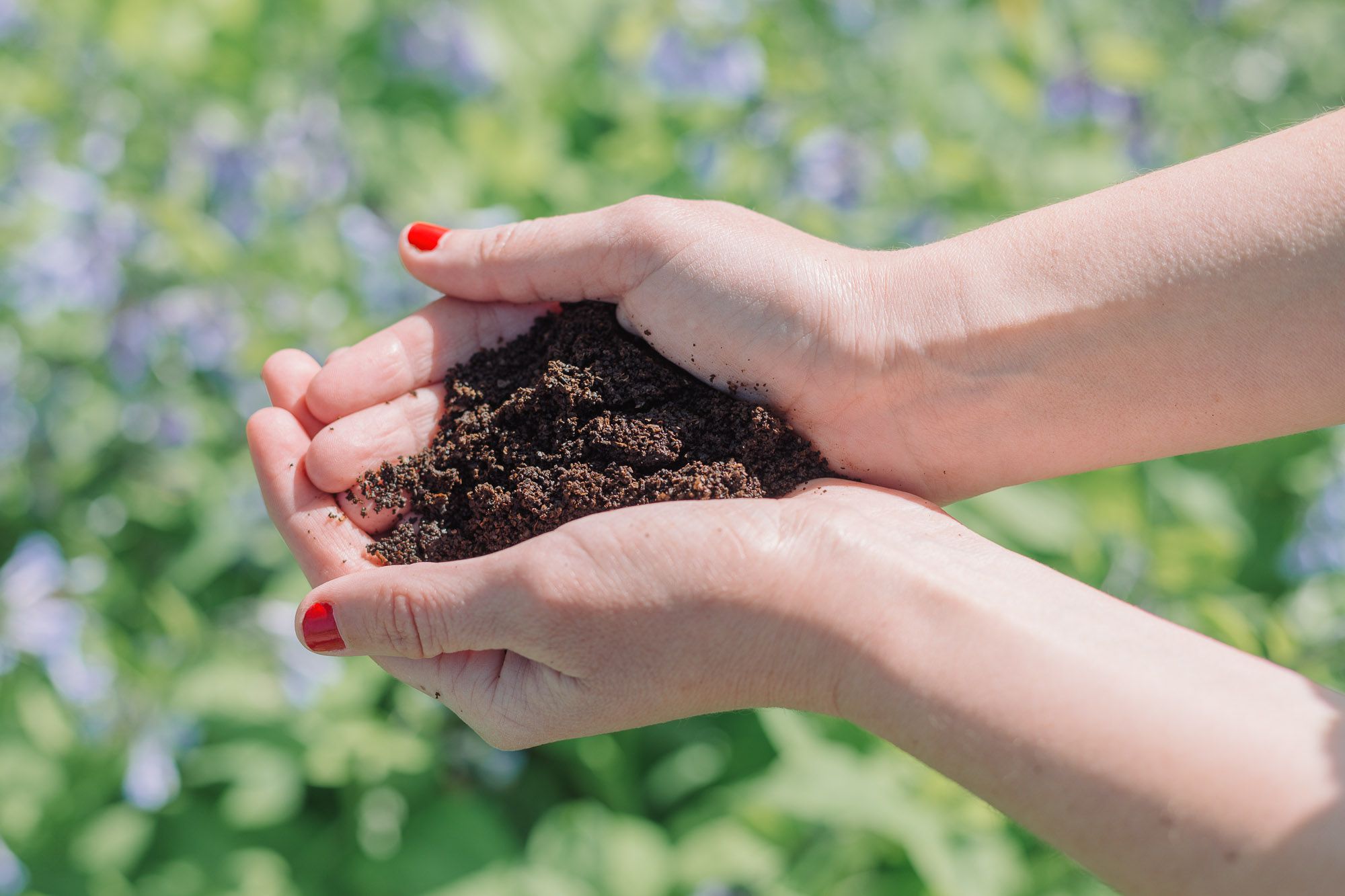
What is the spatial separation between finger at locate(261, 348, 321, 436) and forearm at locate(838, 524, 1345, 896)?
116 cm

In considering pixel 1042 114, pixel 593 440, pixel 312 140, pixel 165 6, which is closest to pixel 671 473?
pixel 593 440

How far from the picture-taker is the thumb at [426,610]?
4.83 ft

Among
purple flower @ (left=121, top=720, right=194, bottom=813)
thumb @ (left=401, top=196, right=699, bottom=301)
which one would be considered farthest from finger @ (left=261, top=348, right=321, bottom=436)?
purple flower @ (left=121, top=720, right=194, bottom=813)

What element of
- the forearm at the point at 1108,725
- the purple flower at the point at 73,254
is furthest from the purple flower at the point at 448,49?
the forearm at the point at 1108,725

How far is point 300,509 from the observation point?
175 centimetres

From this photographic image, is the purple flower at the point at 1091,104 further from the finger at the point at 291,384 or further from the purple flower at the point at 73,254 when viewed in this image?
the purple flower at the point at 73,254

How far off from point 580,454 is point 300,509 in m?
0.53

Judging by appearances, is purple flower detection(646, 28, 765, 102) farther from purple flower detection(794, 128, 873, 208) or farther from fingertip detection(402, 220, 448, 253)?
fingertip detection(402, 220, 448, 253)

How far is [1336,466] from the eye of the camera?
2684 mm

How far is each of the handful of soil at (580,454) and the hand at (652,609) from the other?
163mm

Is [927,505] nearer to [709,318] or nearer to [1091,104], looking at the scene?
[709,318]

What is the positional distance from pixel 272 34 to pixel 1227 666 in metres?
3.58

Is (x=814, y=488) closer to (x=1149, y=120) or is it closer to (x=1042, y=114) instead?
(x=1042, y=114)

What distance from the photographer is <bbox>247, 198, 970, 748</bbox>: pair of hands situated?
146 centimetres
